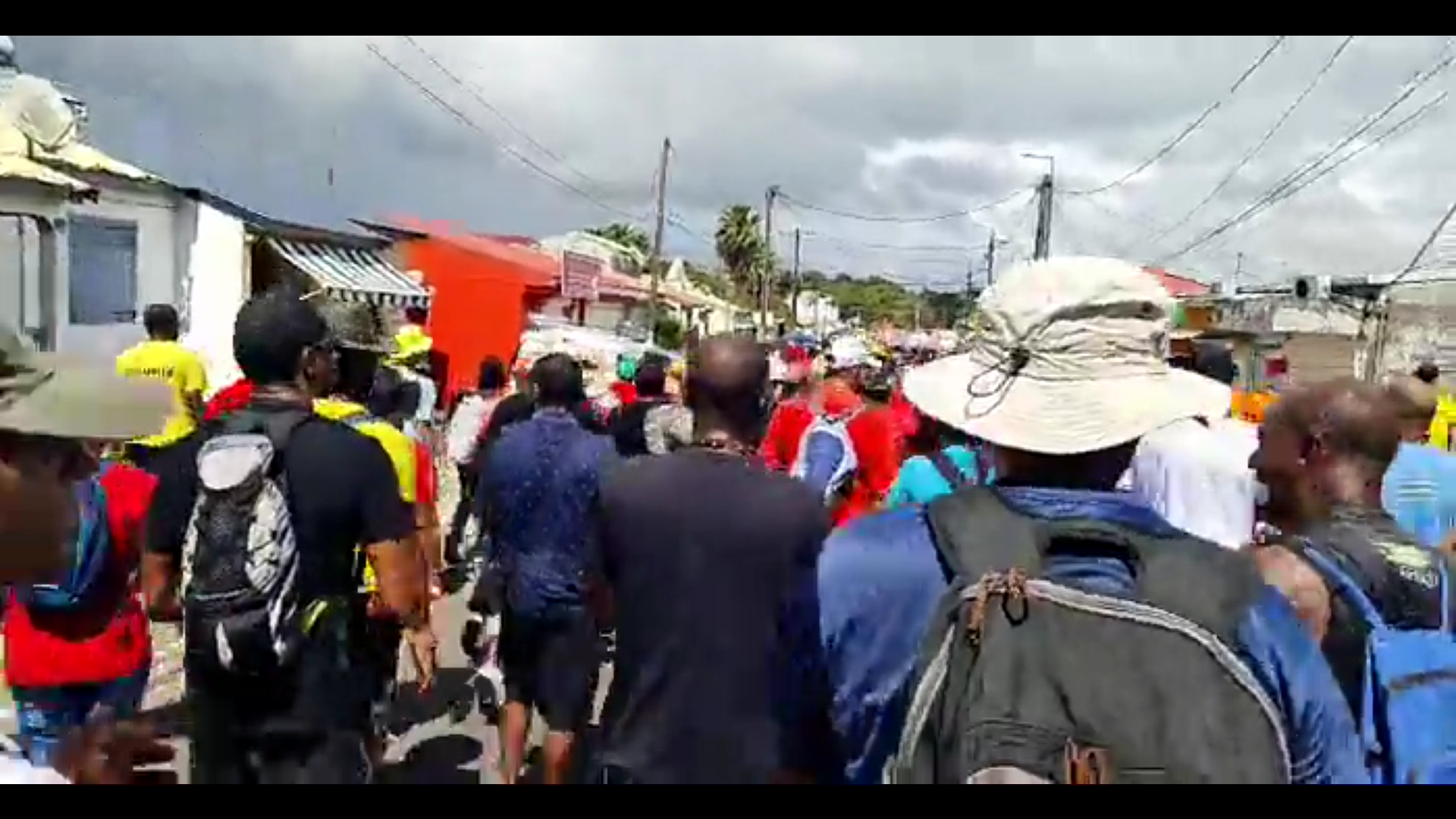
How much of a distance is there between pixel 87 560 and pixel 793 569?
6.09 ft

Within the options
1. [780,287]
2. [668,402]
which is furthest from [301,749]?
[780,287]

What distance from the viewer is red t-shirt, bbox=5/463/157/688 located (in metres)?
3.58

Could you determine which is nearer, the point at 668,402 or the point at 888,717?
the point at 888,717

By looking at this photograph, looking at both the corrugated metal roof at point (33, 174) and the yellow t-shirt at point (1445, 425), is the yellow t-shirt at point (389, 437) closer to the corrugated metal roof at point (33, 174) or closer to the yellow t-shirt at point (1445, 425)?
the yellow t-shirt at point (1445, 425)

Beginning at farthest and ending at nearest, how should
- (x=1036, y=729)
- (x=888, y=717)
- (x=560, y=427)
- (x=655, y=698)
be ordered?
(x=560, y=427)
(x=655, y=698)
(x=888, y=717)
(x=1036, y=729)

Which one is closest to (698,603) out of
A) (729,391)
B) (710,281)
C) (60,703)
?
(729,391)

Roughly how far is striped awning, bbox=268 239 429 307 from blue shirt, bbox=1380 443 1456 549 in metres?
13.7

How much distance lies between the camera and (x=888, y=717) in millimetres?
1855

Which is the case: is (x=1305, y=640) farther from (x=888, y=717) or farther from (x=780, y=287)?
(x=780, y=287)

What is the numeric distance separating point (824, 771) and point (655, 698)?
1074mm

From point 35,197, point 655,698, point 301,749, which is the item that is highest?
point 35,197

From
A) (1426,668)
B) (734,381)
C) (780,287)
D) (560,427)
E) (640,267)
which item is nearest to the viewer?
(1426,668)

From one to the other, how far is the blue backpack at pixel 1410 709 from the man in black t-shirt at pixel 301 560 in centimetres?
225

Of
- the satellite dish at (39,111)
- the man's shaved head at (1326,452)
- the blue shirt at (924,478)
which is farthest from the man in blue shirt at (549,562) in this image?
the satellite dish at (39,111)
